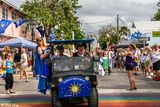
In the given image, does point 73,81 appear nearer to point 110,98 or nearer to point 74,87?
point 74,87

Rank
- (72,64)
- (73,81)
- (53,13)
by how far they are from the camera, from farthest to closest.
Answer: (53,13) → (72,64) → (73,81)

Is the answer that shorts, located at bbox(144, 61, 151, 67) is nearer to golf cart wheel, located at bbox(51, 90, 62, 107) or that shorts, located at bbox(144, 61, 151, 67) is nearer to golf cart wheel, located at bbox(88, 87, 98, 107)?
golf cart wheel, located at bbox(88, 87, 98, 107)

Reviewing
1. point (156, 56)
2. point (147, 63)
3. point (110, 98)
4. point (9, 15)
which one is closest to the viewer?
point (110, 98)

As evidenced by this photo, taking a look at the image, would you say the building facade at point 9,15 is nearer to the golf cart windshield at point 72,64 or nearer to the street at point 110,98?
the street at point 110,98

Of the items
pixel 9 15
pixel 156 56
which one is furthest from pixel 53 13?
pixel 156 56

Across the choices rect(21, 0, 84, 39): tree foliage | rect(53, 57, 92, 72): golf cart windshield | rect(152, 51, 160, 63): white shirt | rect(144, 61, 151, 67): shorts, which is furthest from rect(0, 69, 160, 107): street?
rect(21, 0, 84, 39): tree foliage

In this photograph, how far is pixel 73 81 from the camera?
11.9 m

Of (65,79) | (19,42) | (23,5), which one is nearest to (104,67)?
(19,42)

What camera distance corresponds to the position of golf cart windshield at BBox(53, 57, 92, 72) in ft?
41.5

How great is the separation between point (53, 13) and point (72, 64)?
35.7 meters

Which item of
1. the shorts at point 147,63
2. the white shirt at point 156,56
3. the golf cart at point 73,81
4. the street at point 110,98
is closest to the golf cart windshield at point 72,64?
the golf cart at point 73,81

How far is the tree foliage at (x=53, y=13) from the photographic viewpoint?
4685 centimetres

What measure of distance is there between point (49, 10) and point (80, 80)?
119 ft

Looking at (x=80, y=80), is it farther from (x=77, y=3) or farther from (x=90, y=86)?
(x=77, y=3)
